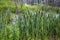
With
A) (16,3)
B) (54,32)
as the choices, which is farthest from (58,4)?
(16,3)

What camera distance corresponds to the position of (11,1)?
2957 mm

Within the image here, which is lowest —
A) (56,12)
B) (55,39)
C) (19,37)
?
(55,39)

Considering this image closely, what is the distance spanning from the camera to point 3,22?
2660 millimetres

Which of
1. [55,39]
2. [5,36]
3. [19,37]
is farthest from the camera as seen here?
[55,39]

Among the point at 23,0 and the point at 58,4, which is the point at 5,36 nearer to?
the point at 23,0

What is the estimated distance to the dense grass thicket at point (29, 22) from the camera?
2.64m

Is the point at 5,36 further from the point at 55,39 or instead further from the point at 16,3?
the point at 55,39

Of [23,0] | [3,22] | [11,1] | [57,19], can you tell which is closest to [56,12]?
[57,19]

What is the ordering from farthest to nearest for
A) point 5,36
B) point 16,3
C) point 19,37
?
point 16,3, point 19,37, point 5,36

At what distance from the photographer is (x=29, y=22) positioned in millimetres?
3016

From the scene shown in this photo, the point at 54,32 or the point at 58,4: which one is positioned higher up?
the point at 58,4

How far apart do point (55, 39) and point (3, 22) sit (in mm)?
1149

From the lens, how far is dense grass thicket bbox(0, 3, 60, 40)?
2639 millimetres

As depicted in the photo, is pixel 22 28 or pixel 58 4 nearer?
pixel 22 28
